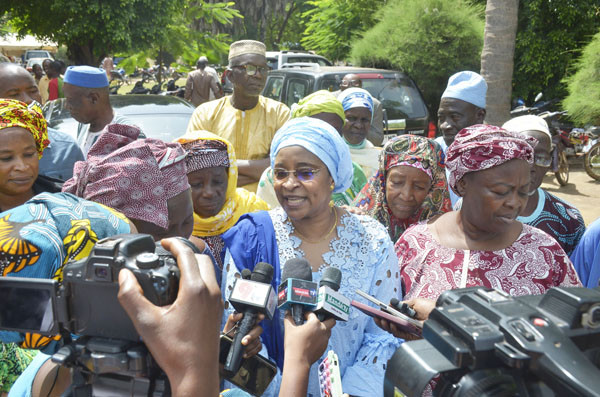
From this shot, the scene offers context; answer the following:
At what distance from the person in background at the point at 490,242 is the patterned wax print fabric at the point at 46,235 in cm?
132

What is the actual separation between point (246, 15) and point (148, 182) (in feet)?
103

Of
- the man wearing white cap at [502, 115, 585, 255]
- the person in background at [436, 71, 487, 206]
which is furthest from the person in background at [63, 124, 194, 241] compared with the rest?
the person in background at [436, 71, 487, 206]

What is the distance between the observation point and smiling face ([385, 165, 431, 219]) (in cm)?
285

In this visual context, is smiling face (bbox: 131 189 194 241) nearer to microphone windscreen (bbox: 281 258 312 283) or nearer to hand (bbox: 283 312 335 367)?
microphone windscreen (bbox: 281 258 312 283)

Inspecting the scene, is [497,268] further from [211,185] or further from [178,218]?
[211,185]

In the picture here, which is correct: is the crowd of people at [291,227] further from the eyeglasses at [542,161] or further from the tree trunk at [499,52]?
the tree trunk at [499,52]

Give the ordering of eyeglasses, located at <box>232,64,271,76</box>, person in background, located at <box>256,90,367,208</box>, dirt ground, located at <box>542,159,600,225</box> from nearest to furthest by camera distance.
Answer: person in background, located at <box>256,90,367,208</box> → eyeglasses, located at <box>232,64,271,76</box> → dirt ground, located at <box>542,159,600,225</box>

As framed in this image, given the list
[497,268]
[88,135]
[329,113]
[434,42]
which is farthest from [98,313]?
[434,42]

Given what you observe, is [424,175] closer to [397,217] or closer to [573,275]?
[397,217]

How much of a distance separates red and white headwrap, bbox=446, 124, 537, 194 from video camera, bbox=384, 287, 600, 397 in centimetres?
119

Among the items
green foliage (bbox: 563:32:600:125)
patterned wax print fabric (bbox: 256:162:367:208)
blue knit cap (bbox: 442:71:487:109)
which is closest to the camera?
patterned wax print fabric (bbox: 256:162:367:208)

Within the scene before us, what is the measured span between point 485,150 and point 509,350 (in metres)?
1.39

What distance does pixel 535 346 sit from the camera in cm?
104

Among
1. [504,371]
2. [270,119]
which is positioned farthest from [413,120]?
[504,371]
